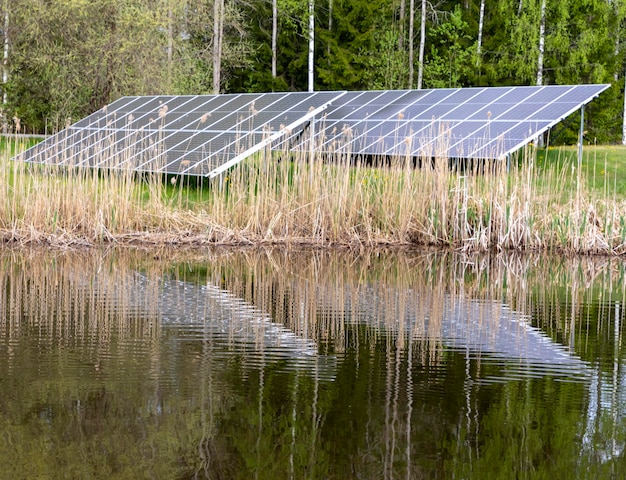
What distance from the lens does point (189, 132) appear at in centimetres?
→ 1530

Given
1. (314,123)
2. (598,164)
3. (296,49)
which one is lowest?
(598,164)

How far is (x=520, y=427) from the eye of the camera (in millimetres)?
4266

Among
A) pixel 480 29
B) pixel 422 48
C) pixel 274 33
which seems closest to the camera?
pixel 480 29

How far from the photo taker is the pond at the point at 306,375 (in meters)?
3.82

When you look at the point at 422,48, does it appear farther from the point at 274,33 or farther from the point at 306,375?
the point at 306,375

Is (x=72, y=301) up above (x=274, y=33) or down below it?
below

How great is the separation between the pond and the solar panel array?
6012 millimetres

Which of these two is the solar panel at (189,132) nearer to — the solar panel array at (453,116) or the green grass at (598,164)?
the solar panel array at (453,116)

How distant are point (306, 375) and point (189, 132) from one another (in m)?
10.5

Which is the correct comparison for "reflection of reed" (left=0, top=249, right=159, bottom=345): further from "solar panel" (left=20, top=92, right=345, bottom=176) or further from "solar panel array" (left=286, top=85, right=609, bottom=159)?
"solar panel array" (left=286, top=85, right=609, bottom=159)

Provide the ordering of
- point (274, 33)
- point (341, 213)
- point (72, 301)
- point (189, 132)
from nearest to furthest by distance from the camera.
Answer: point (72, 301) → point (341, 213) → point (189, 132) → point (274, 33)

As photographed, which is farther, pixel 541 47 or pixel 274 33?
pixel 274 33

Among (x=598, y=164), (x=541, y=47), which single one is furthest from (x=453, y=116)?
(x=541, y=47)

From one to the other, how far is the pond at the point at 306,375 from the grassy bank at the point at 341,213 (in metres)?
1.91
